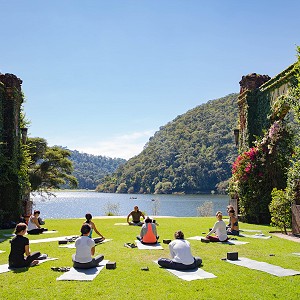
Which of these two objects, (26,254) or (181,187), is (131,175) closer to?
(181,187)

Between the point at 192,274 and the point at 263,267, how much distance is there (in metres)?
1.67

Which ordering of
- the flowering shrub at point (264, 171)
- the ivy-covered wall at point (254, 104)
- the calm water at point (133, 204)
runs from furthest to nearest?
the calm water at point (133, 204) < the ivy-covered wall at point (254, 104) < the flowering shrub at point (264, 171)

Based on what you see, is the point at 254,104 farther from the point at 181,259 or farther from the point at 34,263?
the point at 34,263

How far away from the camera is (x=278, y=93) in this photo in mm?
19281

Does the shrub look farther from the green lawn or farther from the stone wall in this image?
the stone wall

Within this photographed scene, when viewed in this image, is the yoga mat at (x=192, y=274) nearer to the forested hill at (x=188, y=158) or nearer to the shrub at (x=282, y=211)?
the shrub at (x=282, y=211)

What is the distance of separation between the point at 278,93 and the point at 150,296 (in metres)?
16.0

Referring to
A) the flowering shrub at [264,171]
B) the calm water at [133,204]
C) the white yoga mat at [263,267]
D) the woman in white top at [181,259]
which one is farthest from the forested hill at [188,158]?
the woman in white top at [181,259]

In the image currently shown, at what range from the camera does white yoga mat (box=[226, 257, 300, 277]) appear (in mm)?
7148

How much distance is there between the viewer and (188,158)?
354 feet

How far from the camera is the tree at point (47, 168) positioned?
34.7m

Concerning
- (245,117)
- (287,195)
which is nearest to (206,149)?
(245,117)

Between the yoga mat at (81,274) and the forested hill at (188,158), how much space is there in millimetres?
82648

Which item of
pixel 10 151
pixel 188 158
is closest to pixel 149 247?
pixel 10 151
